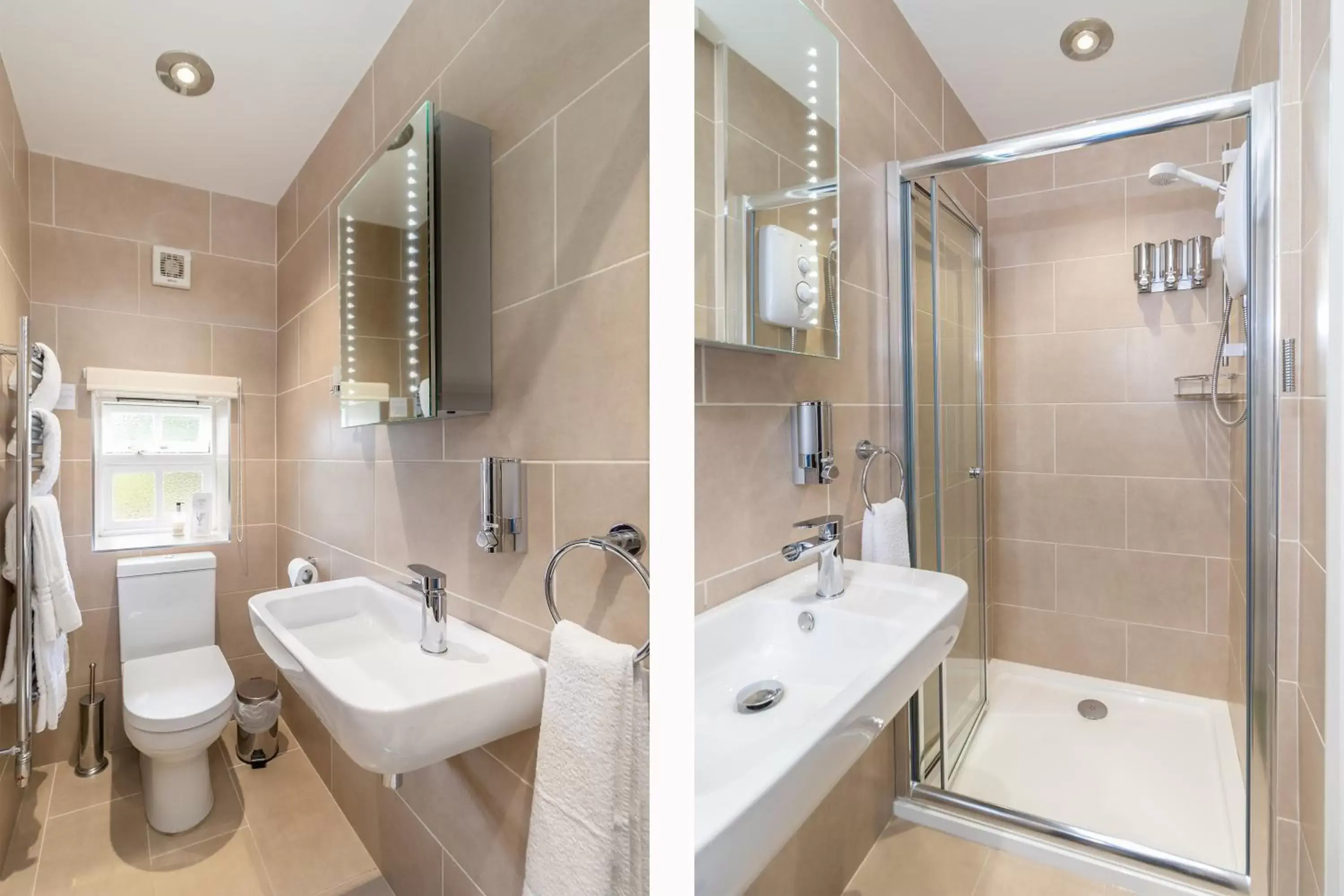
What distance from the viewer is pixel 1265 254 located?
313 mm

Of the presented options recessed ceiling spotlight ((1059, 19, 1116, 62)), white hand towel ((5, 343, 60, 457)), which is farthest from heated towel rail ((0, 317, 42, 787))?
recessed ceiling spotlight ((1059, 19, 1116, 62))

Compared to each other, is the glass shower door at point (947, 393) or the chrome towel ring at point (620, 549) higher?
the glass shower door at point (947, 393)

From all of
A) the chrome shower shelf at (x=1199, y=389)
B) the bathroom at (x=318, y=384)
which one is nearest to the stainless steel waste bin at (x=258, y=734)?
the bathroom at (x=318, y=384)

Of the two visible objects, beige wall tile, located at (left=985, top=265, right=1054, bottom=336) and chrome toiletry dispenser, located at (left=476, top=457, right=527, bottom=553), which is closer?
beige wall tile, located at (left=985, top=265, right=1054, bottom=336)

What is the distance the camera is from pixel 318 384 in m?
0.51

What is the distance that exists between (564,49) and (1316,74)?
0.60 metres

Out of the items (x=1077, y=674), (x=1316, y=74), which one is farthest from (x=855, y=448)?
(x=1316, y=74)

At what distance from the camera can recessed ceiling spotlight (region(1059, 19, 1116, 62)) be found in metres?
0.28

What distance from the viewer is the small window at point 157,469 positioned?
0.40 meters

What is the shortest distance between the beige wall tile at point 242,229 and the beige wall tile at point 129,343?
64 millimetres

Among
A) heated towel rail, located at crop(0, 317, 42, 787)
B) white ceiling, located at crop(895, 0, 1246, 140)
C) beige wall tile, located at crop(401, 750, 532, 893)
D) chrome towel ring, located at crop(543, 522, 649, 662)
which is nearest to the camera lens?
white ceiling, located at crop(895, 0, 1246, 140)

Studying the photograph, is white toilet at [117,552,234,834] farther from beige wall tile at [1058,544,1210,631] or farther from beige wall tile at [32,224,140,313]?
beige wall tile at [1058,544,1210,631]

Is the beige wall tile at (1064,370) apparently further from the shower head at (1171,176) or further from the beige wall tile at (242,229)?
the beige wall tile at (242,229)

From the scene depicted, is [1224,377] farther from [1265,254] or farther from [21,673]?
[21,673]
